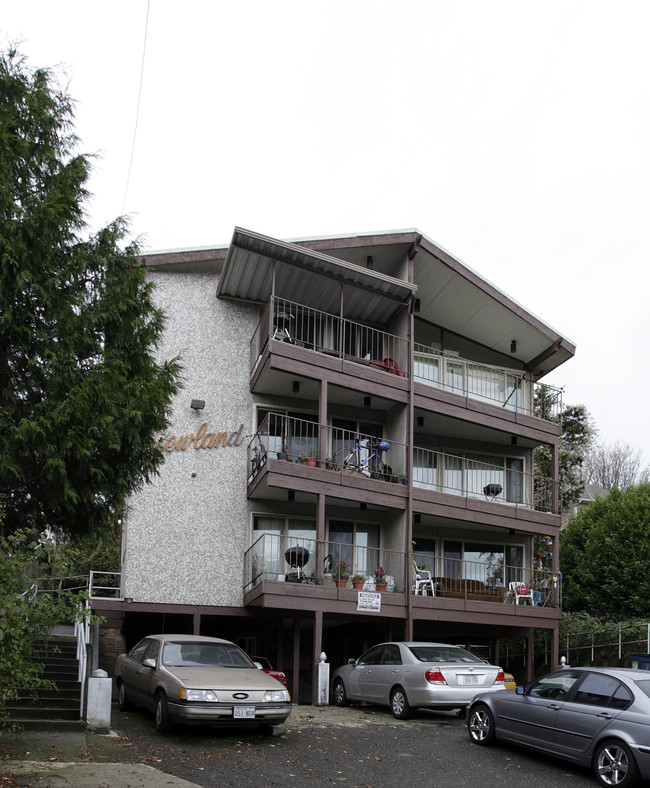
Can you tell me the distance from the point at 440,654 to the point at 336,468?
7.21m

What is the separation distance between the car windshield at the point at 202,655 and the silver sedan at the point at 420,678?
2.89 meters

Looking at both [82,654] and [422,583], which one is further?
[422,583]

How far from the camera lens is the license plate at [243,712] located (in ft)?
36.7

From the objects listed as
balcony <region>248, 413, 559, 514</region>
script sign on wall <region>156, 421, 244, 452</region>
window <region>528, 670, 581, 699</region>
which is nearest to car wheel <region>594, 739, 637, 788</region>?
window <region>528, 670, 581, 699</region>

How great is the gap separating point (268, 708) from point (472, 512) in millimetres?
11931

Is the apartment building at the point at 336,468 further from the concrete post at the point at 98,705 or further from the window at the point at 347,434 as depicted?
the concrete post at the point at 98,705

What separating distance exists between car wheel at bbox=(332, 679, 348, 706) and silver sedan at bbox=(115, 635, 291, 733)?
4.16 meters

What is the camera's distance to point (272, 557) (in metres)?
20.7

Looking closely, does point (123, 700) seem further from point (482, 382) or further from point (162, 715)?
point (482, 382)

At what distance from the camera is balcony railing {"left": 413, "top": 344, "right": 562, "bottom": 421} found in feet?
77.5

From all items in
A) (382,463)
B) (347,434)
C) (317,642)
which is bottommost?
(317,642)

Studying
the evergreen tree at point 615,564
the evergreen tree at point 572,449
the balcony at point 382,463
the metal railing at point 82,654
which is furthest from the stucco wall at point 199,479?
the evergreen tree at point 572,449

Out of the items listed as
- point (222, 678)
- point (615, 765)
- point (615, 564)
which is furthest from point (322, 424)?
point (615, 564)

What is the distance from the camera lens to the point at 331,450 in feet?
73.4
